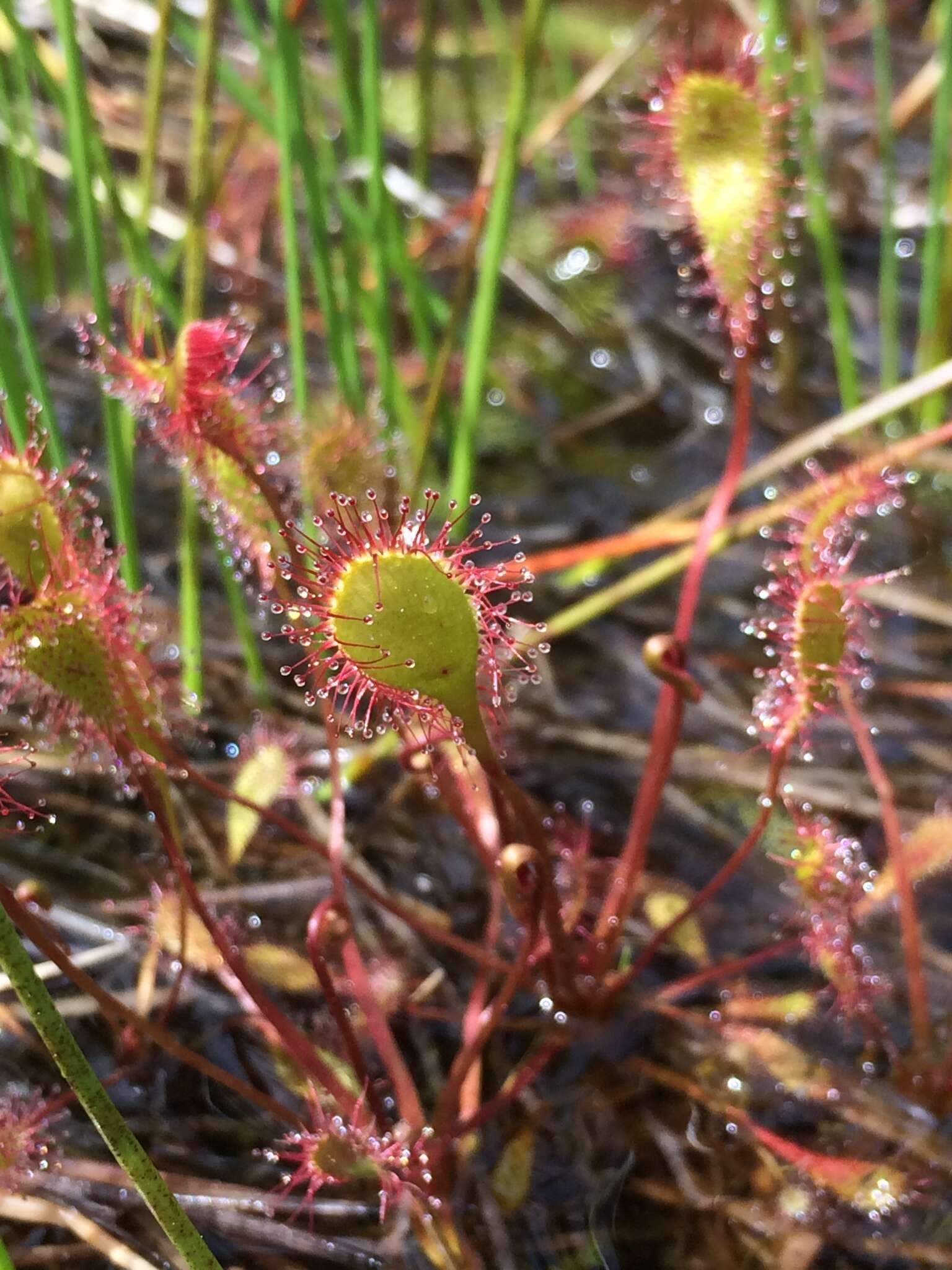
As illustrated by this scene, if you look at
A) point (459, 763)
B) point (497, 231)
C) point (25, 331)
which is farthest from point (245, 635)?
point (497, 231)

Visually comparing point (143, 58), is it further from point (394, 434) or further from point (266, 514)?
point (266, 514)

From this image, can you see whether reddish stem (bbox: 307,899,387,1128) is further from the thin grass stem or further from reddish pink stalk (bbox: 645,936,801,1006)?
the thin grass stem

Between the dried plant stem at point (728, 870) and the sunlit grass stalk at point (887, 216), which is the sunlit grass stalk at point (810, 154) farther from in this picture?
the dried plant stem at point (728, 870)

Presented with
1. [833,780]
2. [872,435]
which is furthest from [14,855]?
[872,435]

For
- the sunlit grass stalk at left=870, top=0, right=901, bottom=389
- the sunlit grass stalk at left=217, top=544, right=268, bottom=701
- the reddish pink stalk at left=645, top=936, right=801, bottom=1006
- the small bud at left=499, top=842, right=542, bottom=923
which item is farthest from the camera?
the sunlit grass stalk at left=870, top=0, right=901, bottom=389

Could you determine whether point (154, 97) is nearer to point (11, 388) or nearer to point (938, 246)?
point (11, 388)

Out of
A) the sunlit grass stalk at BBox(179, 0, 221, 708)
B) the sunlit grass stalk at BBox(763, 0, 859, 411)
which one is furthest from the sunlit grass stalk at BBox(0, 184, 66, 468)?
the sunlit grass stalk at BBox(763, 0, 859, 411)
